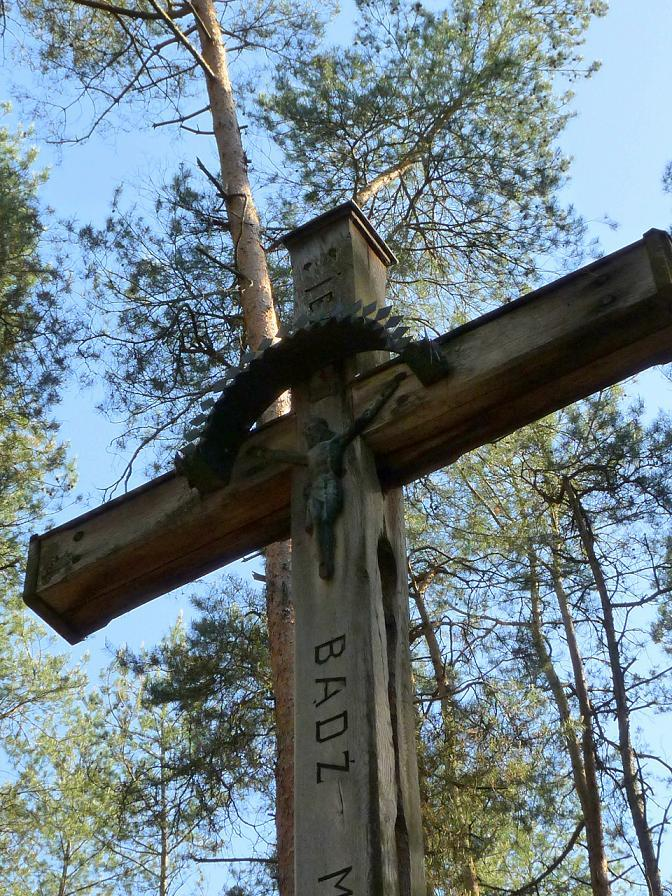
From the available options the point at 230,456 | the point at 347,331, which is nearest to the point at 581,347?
the point at 347,331

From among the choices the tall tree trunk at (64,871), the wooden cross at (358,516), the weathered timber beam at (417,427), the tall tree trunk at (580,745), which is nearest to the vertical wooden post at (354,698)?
the wooden cross at (358,516)

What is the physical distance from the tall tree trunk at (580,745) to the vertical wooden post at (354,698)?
4.06 m

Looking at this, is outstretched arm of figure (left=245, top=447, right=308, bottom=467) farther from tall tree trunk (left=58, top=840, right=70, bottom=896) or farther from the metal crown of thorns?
tall tree trunk (left=58, top=840, right=70, bottom=896)

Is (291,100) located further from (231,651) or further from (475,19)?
(231,651)

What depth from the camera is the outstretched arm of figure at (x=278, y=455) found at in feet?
9.01

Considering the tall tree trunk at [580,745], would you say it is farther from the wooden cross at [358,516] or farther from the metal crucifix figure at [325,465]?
the metal crucifix figure at [325,465]

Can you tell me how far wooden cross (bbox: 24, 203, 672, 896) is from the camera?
7.04ft

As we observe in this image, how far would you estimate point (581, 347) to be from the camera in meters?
2.55

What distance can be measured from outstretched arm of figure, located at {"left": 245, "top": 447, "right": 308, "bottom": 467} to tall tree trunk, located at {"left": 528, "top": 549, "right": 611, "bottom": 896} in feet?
13.2

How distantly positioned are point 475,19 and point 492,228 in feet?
5.82

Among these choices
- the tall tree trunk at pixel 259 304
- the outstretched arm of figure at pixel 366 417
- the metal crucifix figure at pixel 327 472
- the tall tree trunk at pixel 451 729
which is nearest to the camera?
the metal crucifix figure at pixel 327 472

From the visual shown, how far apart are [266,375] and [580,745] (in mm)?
4579

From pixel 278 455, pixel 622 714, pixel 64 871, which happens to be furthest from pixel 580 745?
pixel 64 871

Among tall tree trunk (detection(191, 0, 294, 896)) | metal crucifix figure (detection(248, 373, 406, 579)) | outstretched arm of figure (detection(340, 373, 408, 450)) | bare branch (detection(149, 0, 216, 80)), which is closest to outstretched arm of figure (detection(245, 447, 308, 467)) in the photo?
metal crucifix figure (detection(248, 373, 406, 579))
